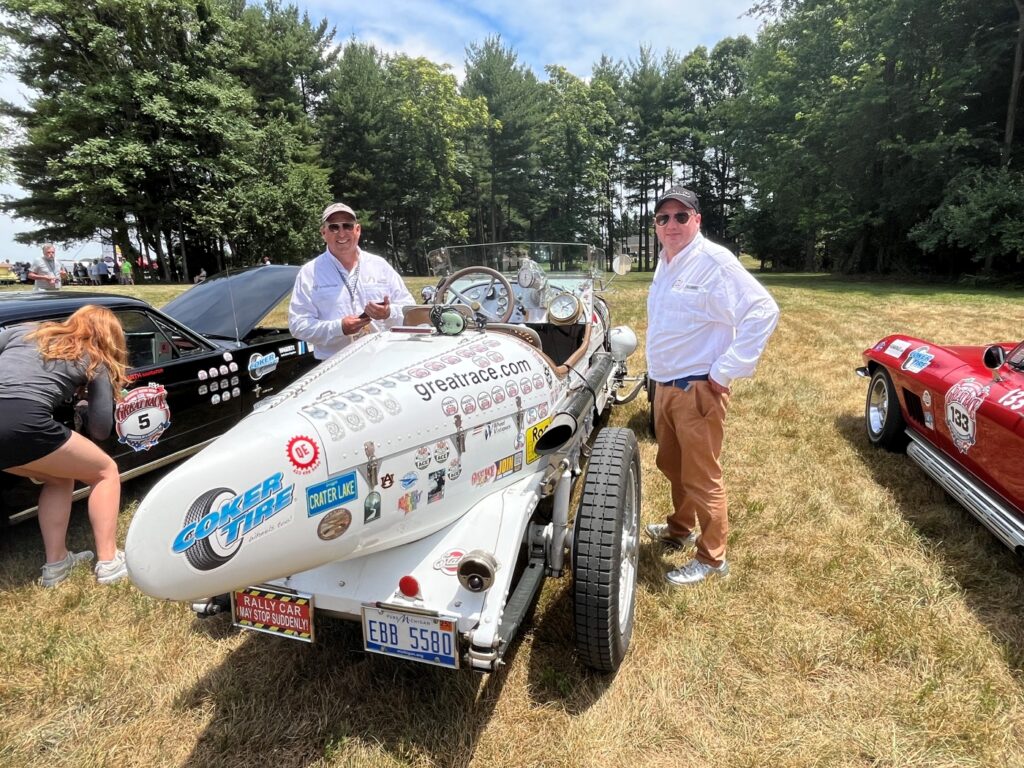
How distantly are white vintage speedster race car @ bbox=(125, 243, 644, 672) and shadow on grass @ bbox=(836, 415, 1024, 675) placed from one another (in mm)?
1807

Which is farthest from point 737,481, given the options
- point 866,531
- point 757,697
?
point 757,697

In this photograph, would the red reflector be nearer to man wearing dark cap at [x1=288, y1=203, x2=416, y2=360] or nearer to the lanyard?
man wearing dark cap at [x1=288, y1=203, x2=416, y2=360]

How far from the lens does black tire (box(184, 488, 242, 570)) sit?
1476mm

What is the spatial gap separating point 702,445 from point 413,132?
33.8 m

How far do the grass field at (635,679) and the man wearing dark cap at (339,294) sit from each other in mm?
1784

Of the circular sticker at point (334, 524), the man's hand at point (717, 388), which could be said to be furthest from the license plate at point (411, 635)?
the man's hand at point (717, 388)

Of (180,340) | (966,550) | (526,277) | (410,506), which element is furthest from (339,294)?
(966,550)

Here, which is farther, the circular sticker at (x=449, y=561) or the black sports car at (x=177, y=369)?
the black sports car at (x=177, y=369)

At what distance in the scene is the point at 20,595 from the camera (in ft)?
9.57

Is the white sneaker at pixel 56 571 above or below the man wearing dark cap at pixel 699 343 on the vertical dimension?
below

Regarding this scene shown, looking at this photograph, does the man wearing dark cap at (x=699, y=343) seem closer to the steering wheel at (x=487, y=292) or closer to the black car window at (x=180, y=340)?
the steering wheel at (x=487, y=292)

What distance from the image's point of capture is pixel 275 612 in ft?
6.45

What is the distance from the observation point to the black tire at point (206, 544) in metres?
1.48

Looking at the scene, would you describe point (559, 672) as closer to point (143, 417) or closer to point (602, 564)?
point (602, 564)
